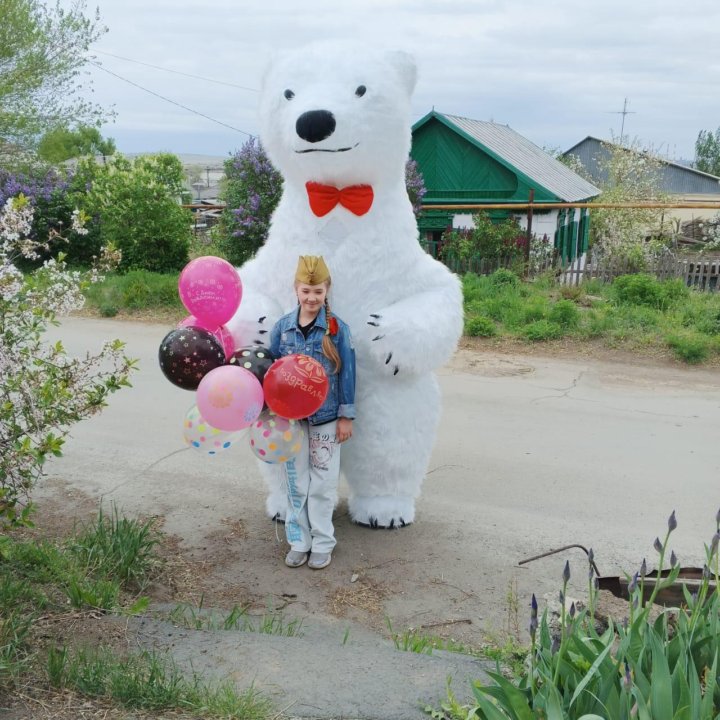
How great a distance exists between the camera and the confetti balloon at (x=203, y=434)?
3.43m

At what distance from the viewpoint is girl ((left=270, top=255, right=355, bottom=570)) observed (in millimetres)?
3518

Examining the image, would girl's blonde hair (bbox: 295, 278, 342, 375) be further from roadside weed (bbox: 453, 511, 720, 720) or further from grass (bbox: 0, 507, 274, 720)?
roadside weed (bbox: 453, 511, 720, 720)

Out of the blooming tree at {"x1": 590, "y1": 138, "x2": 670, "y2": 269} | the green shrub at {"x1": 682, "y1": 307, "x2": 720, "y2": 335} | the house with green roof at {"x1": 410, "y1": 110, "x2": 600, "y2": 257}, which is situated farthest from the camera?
the blooming tree at {"x1": 590, "y1": 138, "x2": 670, "y2": 269}

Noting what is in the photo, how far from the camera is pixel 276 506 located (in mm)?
4297

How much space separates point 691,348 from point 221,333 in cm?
561

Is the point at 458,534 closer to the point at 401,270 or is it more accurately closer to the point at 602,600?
the point at 602,600

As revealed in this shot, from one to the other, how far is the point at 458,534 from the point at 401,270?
1.52 m

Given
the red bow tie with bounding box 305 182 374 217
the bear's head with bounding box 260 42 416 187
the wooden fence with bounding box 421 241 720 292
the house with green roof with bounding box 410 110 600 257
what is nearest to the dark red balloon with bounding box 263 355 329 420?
the red bow tie with bounding box 305 182 374 217

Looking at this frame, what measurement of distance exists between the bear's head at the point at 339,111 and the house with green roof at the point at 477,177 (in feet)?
33.1

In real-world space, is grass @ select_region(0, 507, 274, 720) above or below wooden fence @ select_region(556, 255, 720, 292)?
below

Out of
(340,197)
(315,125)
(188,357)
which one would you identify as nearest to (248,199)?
(340,197)

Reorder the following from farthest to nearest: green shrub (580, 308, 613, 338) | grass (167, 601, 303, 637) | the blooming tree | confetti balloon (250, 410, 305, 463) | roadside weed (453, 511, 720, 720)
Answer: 1. the blooming tree
2. green shrub (580, 308, 613, 338)
3. confetti balloon (250, 410, 305, 463)
4. grass (167, 601, 303, 637)
5. roadside weed (453, 511, 720, 720)

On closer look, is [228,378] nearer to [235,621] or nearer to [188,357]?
[188,357]

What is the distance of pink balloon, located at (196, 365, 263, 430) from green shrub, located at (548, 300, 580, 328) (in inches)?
236
